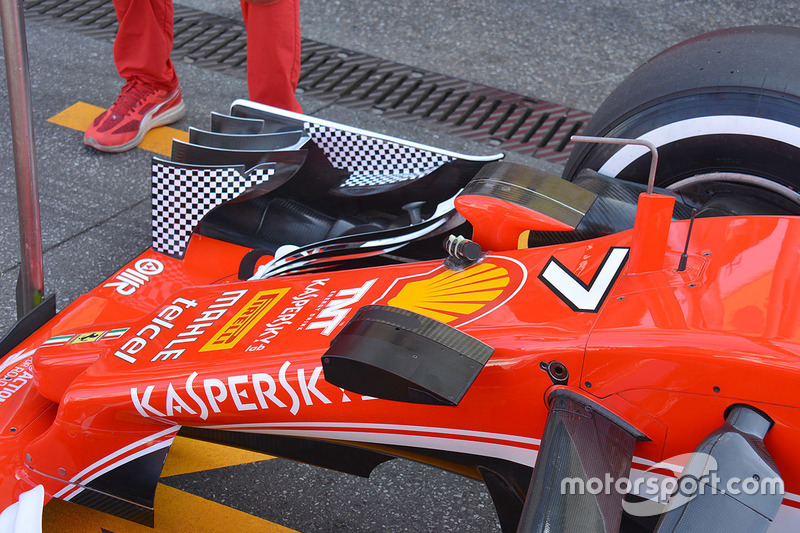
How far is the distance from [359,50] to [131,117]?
3.74 ft

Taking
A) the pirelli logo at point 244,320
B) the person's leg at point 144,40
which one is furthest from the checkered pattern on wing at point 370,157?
the person's leg at point 144,40

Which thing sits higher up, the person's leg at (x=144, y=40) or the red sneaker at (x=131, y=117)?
the person's leg at (x=144, y=40)

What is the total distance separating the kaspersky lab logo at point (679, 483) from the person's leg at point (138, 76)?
93.1 inches

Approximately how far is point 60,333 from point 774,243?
1.49m

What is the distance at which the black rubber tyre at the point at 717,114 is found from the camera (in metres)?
1.71

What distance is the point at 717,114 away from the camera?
5.77 ft

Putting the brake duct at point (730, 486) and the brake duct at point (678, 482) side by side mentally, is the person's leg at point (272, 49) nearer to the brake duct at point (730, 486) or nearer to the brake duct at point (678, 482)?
the brake duct at point (678, 482)

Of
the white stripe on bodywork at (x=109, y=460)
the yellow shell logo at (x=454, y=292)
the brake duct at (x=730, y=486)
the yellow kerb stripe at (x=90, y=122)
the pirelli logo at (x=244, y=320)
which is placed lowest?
the white stripe on bodywork at (x=109, y=460)

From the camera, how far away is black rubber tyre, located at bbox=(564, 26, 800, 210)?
1.71m

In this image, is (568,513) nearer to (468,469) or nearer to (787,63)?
(468,469)

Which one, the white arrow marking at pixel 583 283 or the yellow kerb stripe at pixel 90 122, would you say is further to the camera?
the yellow kerb stripe at pixel 90 122

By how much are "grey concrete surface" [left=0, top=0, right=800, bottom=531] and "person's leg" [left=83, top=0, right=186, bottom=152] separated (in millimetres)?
76

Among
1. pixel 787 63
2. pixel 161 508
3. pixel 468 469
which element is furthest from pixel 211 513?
pixel 787 63

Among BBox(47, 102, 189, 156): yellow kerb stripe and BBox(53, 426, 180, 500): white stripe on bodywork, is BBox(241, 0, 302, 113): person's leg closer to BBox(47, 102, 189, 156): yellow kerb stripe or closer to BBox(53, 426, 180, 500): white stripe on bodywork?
BBox(47, 102, 189, 156): yellow kerb stripe
